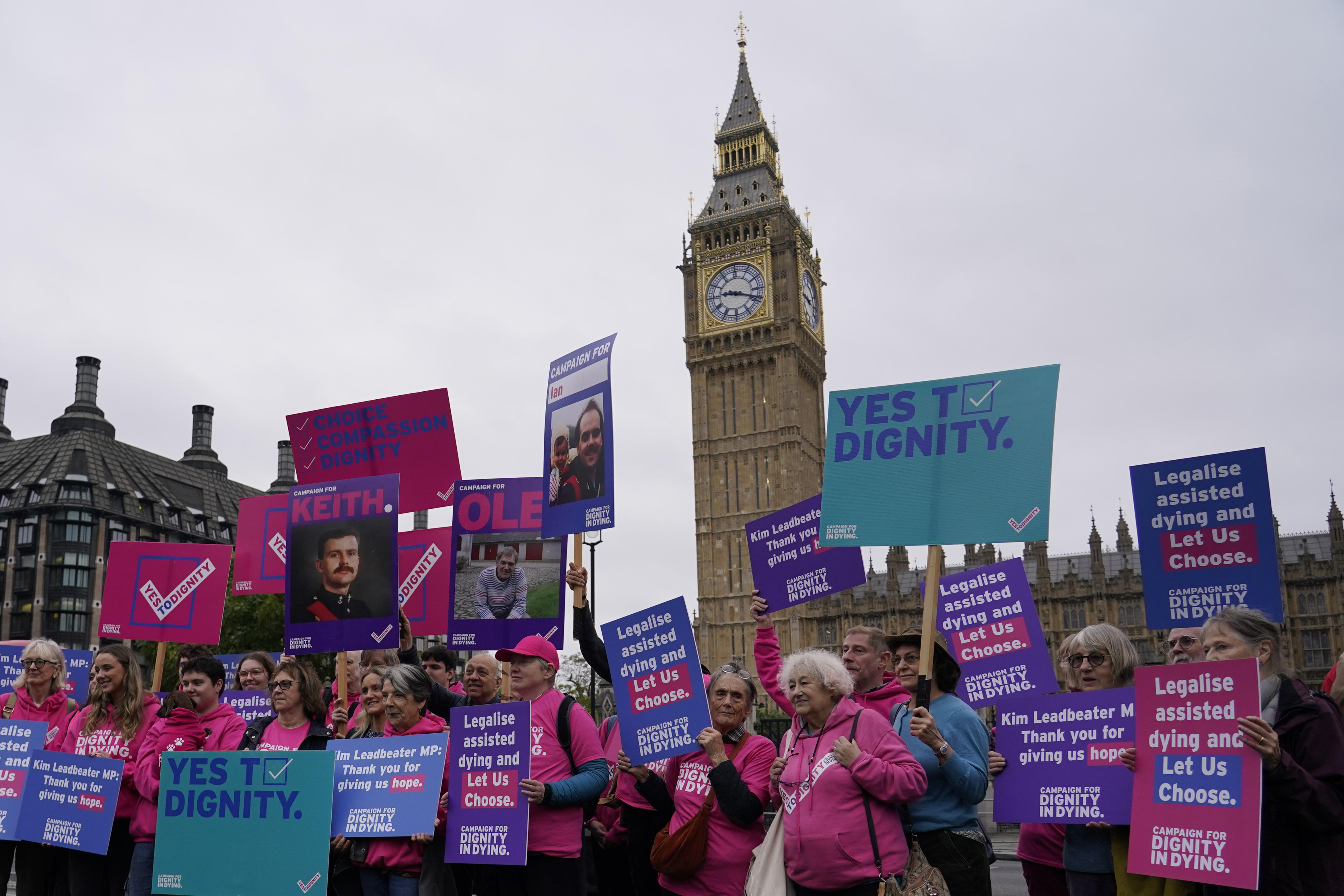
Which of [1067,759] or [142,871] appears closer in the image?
[1067,759]

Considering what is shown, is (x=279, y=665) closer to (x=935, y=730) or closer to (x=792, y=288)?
(x=935, y=730)

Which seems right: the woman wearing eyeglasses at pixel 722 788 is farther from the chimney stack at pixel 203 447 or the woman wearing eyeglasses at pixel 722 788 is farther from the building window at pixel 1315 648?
the chimney stack at pixel 203 447

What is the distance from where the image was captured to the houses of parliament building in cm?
5628

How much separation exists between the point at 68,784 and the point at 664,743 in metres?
3.42

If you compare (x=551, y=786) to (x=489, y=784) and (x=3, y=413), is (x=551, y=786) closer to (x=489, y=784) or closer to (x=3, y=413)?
(x=489, y=784)

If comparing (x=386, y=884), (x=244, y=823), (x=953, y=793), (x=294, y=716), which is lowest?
(x=386, y=884)

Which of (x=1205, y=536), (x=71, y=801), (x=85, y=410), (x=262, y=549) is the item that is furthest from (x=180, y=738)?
(x=85, y=410)

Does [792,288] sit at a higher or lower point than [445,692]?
higher

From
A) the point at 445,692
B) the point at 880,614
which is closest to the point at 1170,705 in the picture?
the point at 445,692

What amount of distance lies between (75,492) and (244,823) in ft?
190

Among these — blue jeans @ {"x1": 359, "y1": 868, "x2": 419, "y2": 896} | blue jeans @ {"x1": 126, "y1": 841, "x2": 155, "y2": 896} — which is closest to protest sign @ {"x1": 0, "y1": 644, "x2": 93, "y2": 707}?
blue jeans @ {"x1": 126, "y1": 841, "x2": 155, "y2": 896}

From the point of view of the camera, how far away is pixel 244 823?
5.30m

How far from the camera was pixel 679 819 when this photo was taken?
5.09 meters

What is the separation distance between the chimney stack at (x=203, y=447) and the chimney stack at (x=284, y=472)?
3672 millimetres
